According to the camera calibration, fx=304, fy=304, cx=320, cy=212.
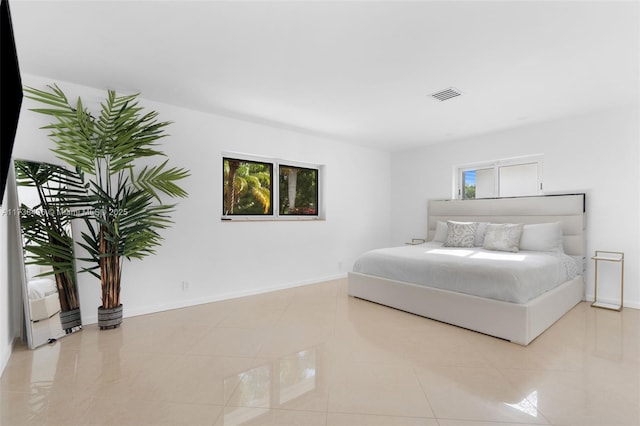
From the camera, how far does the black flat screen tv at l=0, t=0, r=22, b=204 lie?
132 cm

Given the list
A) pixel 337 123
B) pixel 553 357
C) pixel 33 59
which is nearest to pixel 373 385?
pixel 553 357

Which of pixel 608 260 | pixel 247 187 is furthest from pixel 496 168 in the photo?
pixel 247 187

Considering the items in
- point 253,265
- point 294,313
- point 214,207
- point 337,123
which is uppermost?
point 337,123

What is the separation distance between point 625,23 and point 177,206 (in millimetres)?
4088

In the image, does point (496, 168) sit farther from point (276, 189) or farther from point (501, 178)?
point (276, 189)

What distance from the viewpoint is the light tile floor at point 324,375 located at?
64.7 inches

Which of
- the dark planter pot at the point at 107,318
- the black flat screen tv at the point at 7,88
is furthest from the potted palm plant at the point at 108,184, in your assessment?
the black flat screen tv at the point at 7,88

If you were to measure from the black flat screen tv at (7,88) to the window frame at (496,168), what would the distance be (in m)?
5.23

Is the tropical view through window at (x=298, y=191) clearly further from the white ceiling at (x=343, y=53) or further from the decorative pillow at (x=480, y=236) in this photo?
the decorative pillow at (x=480, y=236)

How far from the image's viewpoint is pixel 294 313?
332 centimetres

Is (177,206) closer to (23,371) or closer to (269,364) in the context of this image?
(23,371)

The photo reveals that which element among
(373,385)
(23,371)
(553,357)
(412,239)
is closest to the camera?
(373,385)

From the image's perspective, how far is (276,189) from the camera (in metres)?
4.54

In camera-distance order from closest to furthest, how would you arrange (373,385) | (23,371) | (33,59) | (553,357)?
1. (373,385)
2. (23,371)
3. (553,357)
4. (33,59)
